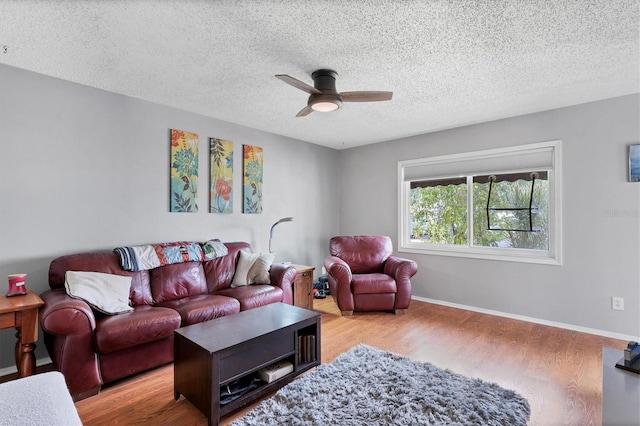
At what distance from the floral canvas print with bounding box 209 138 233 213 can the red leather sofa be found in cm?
77

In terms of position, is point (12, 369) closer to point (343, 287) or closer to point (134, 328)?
point (134, 328)

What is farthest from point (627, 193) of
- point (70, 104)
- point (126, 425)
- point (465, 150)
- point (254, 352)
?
point (70, 104)

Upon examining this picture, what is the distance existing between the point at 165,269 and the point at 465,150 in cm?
387

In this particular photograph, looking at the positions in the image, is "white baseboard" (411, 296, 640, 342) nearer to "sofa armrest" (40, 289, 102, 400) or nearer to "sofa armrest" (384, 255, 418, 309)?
"sofa armrest" (384, 255, 418, 309)

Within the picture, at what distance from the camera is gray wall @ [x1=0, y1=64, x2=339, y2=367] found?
2486mm

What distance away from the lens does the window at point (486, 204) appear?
3.59 m

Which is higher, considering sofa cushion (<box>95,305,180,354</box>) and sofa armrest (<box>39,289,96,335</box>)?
sofa armrest (<box>39,289,96,335</box>)

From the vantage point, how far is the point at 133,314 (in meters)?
2.34

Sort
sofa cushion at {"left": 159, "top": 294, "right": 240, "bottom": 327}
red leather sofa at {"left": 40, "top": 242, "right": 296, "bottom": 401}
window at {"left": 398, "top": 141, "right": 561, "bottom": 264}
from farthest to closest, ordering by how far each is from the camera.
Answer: window at {"left": 398, "top": 141, "right": 561, "bottom": 264}
sofa cushion at {"left": 159, "top": 294, "right": 240, "bottom": 327}
red leather sofa at {"left": 40, "top": 242, "right": 296, "bottom": 401}

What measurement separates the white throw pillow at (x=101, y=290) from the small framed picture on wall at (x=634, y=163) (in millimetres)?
4742

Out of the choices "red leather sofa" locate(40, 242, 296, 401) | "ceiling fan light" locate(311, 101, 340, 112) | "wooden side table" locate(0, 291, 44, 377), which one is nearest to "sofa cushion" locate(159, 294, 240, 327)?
"red leather sofa" locate(40, 242, 296, 401)

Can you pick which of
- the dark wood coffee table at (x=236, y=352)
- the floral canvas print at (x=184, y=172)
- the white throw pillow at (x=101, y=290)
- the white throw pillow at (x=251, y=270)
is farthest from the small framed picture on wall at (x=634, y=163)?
the white throw pillow at (x=101, y=290)

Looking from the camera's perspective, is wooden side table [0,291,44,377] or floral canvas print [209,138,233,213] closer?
wooden side table [0,291,44,377]

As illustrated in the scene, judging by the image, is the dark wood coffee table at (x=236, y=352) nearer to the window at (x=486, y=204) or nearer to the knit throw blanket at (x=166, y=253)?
the knit throw blanket at (x=166, y=253)
